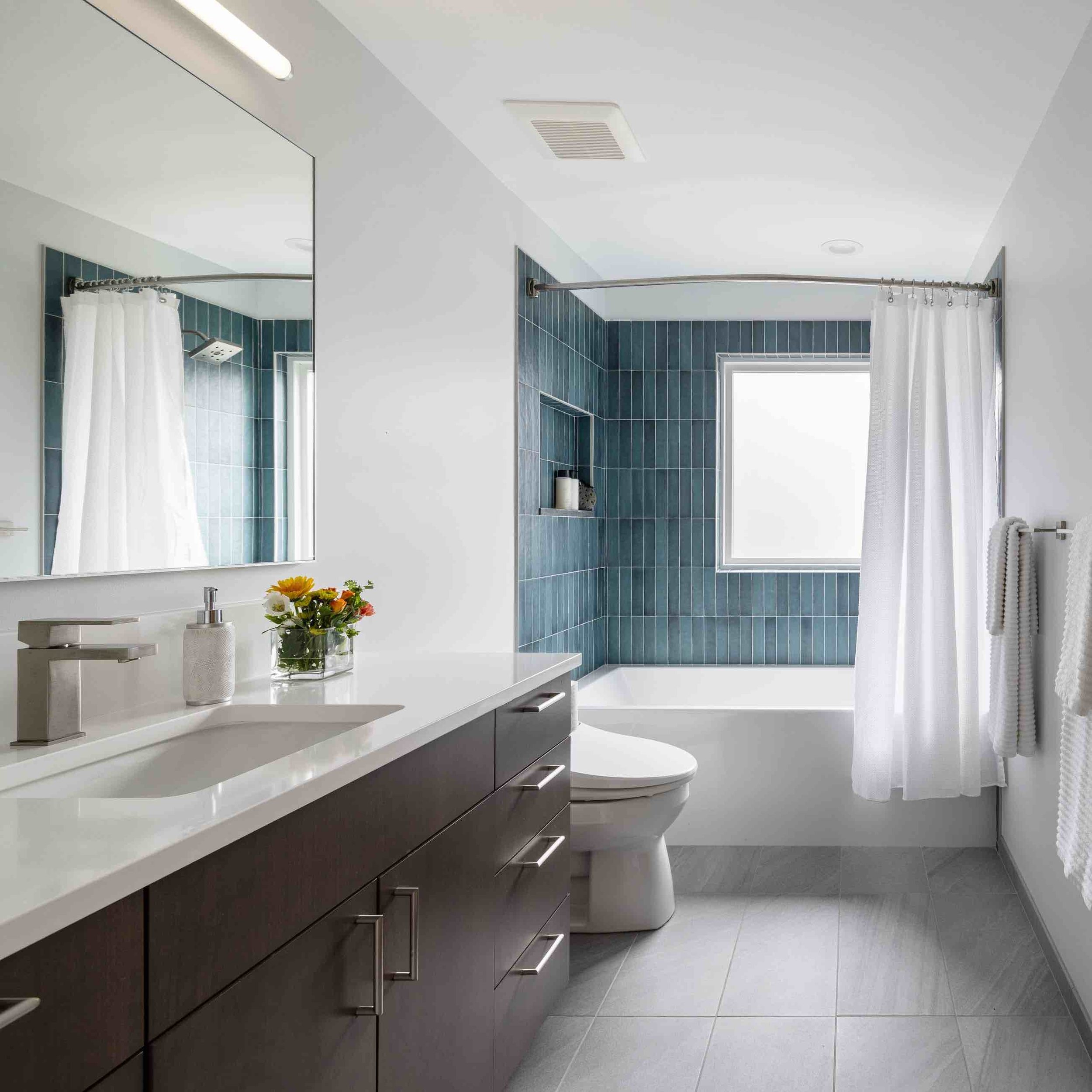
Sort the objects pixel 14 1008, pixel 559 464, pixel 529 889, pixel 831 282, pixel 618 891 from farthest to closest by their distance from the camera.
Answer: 1. pixel 559 464
2. pixel 831 282
3. pixel 618 891
4. pixel 529 889
5. pixel 14 1008

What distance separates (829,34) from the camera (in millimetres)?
2455

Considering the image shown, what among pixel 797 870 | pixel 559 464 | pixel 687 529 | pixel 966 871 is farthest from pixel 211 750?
pixel 687 529

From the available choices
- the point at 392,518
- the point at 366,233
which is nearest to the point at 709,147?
the point at 366,233

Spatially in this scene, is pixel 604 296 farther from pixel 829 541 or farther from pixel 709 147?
pixel 709 147

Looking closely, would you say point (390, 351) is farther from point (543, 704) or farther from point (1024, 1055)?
point (1024, 1055)

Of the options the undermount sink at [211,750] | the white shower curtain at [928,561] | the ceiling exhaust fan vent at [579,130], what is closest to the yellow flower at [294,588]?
the undermount sink at [211,750]

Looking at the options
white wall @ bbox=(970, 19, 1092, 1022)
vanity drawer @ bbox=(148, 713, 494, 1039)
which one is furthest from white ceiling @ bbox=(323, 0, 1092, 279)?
vanity drawer @ bbox=(148, 713, 494, 1039)

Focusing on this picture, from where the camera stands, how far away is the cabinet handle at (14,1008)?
0.75m

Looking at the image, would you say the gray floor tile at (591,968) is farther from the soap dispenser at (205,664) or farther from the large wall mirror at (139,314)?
the large wall mirror at (139,314)

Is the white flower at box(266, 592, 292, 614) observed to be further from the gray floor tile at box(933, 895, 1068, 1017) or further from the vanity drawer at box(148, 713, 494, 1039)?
the gray floor tile at box(933, 895, 1068, 1017)

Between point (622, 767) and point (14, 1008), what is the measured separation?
7.45 feet

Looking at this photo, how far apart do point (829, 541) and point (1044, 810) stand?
8.01 feet

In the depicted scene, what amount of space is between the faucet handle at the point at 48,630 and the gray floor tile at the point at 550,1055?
4.19 ft

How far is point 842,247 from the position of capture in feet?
14.2
